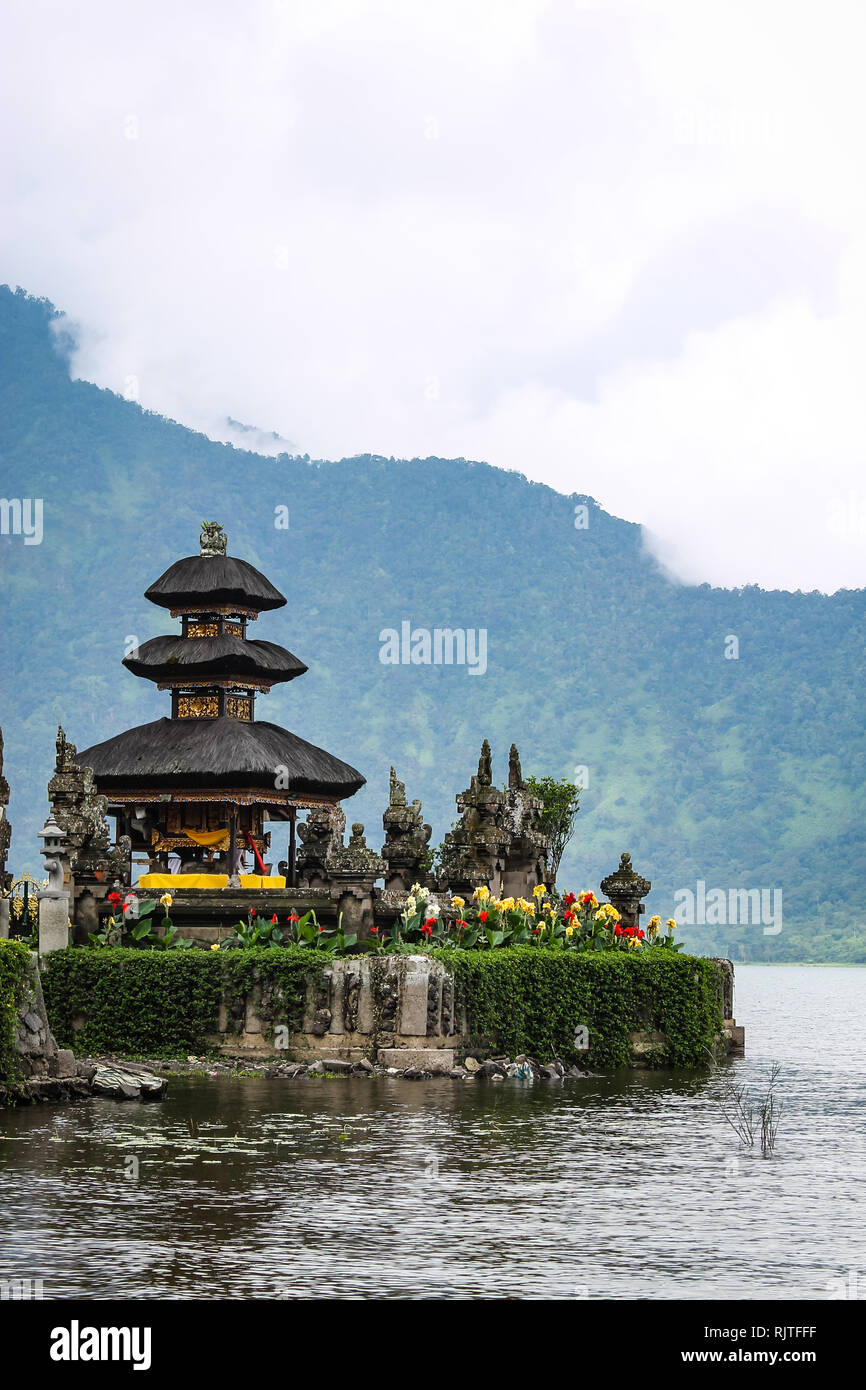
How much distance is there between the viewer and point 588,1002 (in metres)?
36.0

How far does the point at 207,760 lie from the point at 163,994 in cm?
1711

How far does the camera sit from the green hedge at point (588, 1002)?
33312 millimetres

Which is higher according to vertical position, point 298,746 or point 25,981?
point 298,746

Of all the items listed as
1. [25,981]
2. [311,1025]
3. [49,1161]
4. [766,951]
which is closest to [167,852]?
[311,1025]

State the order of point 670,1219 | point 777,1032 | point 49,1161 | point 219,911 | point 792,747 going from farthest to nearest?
point 792,747, point 777,1032, point 219,911, point 49,1161, point 670,1219

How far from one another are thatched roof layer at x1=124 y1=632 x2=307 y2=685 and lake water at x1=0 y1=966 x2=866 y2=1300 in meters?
22.0

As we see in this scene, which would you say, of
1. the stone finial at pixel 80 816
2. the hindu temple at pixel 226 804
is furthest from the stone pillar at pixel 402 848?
the stone finial at pixel 80 816

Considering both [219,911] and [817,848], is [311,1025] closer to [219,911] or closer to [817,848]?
[219,911]

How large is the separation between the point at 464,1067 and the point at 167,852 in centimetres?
2139

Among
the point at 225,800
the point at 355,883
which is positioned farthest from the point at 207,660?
the point at 355,883

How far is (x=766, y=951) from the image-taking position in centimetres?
17700

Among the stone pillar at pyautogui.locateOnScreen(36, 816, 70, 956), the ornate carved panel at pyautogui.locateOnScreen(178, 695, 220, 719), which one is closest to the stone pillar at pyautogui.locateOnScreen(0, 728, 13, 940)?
the stone pillar at pyautogui.locateOnScreen(36, 816, 70, 956)

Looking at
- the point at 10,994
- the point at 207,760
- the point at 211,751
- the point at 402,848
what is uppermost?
the point at 211,751

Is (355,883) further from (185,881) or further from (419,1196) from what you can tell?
(419,1196)
